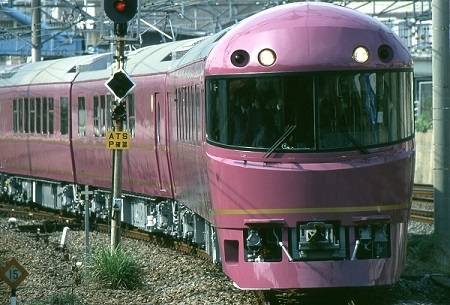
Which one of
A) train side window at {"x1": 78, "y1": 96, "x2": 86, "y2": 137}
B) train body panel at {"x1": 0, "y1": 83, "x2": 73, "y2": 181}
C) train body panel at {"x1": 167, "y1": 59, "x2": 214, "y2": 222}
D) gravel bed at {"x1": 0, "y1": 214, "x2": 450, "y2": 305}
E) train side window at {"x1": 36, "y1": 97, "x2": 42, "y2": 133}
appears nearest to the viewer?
gravel bed at {"x1": 0, "y1": 214, "x2": 450, "y2": 305}

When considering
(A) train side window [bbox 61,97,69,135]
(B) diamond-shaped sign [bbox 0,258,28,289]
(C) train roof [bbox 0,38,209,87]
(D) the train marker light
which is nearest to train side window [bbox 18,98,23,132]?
(C) train roof [bbox 0,38,209,87]

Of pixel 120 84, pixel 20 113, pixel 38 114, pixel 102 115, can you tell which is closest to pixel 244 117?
pixel 120 84

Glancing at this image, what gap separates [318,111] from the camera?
10.8 meters

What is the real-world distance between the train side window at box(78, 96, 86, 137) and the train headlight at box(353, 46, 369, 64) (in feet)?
41.6

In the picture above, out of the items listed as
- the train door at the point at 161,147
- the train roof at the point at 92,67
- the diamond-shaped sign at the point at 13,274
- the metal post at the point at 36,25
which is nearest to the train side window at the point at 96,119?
the train roof at the point at 92,67

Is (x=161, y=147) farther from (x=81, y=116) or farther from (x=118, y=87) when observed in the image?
(x=81, y=116)

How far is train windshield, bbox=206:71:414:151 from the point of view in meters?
10.8

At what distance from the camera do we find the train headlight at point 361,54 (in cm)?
1081

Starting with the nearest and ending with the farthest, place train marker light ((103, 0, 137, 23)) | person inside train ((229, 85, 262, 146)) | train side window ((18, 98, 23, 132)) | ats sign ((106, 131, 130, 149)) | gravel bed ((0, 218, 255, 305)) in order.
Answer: person inside train ((229, 85, 262, 146)) → gravel bed ((0, 218, 255, 305)) → train marker light ((103, 0, 137, 23)) → ats sign ((106, 131, 130, 149)) → train side window ((18, 98, 23, 132))

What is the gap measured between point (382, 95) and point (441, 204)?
642 cm

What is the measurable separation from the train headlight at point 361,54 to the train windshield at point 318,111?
136 mm

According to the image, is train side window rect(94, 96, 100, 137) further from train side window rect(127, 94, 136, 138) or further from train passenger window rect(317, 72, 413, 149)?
train passenger window rect(317, 72, 413, 149)

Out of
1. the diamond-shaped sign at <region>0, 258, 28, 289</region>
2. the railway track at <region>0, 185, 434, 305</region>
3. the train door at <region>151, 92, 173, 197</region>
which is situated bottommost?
the railway track at <region>0, 185, 434, 305</region>

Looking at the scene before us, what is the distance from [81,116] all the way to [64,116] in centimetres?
116
